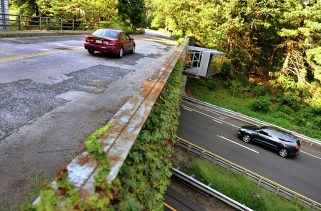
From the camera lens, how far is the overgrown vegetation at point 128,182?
1.71 metres

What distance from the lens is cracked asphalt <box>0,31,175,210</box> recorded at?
4.11 meters

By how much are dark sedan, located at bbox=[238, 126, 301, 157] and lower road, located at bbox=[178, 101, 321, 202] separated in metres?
→ 0.45

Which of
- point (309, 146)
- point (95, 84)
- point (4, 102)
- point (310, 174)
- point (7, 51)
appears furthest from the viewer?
point (309, 146)

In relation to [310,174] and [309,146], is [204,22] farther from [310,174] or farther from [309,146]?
[310,174]

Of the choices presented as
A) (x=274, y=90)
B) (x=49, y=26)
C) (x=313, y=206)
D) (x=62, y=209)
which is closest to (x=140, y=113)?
(x=62, y=209)

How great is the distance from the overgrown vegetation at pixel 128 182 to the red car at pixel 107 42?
1114cm

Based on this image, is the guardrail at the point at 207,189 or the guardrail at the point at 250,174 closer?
the guardrail at the point at 207,189

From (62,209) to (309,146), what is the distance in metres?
24.5

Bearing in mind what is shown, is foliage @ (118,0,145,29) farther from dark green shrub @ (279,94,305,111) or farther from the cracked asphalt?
the cracked asphalt

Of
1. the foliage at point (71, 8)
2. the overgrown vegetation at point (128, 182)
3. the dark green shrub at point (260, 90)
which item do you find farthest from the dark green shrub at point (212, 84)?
the overgrown vegetation at point (128, 182)

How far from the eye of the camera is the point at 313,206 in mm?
14391

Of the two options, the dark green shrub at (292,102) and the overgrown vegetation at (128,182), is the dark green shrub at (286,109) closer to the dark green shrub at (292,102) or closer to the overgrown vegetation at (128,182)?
the dark green shrub at (292,102)

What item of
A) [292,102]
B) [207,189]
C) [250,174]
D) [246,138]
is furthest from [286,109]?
[207,189]

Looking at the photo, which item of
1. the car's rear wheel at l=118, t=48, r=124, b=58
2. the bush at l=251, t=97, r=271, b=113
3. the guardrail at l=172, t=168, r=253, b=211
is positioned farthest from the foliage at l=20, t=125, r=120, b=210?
the bush at l=251, t=97, r=271, b=113
